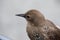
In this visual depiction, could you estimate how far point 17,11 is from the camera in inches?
103

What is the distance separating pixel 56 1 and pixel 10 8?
1.56 ft

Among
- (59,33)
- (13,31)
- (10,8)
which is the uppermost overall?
(59,33)

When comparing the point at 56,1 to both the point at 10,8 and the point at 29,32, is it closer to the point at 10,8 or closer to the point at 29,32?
the point at 10,8

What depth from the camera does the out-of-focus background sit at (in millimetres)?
2578

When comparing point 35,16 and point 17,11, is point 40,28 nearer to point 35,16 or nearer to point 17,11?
point 35,16

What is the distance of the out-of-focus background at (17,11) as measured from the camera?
258 centimetres

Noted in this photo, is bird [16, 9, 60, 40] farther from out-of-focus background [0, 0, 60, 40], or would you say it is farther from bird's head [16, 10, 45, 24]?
out-of-focus background [0, 0, 60, 40]

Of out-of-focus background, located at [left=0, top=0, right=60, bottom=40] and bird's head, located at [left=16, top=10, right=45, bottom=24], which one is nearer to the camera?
bird's head, located at [left=16, top=10, right=45, bottom=24]

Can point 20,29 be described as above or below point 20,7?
below

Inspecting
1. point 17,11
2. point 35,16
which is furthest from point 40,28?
point 17,11

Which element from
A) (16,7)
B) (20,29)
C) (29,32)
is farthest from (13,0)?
(29,32)

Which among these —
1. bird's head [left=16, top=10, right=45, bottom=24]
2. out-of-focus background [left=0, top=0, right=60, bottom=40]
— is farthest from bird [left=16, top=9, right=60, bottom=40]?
out-of-focus background [left=0, top=0, right=60, bottom=40]

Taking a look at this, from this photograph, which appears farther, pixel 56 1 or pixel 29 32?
pixel 56 1

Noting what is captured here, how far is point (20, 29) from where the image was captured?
2.61 meters
